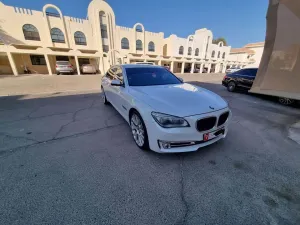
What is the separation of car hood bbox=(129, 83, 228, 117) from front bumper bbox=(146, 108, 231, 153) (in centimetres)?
12

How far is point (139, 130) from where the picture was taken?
277 centimetres

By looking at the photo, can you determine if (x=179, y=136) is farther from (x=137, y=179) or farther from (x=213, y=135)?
(x=137, y=179)

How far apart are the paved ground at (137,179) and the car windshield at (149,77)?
4.32 feet

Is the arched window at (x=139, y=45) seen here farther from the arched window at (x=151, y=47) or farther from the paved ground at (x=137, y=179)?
the paved ground at (x=137, y=179)

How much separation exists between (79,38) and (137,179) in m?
23.8

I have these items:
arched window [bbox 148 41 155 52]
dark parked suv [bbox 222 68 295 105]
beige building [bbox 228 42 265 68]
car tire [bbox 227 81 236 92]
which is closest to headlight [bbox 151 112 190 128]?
dark parked suv [bbox 222 68 295 105]

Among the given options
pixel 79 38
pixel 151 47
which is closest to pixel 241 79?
pixel 79 38

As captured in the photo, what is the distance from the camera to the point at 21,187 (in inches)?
77.5

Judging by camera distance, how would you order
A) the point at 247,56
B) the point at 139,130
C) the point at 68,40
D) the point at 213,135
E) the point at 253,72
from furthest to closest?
the point at 247,56, the point at 68,40, the point at 253,72, the point at 139,130, the point at 213,135

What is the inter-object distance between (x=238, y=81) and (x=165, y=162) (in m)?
8.71

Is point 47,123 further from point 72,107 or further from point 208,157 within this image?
point 208,157

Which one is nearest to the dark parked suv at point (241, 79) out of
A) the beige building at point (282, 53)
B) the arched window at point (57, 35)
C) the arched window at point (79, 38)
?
the beige building at point (282, 53)

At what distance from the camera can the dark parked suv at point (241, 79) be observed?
320 inches

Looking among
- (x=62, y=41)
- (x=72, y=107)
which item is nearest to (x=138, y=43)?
(x=62, y=41)
